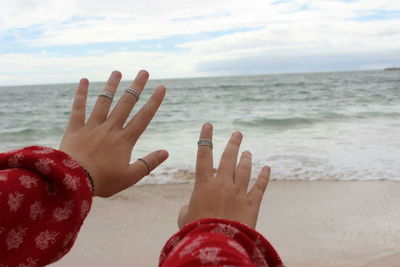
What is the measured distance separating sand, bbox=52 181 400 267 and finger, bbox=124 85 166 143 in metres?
1.78

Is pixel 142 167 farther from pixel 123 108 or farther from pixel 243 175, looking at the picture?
pixel 243 175

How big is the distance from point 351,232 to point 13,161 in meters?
2.90

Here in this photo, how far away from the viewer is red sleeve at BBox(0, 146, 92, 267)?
0.74 metres

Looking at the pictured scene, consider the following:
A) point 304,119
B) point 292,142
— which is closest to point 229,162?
point 292,142

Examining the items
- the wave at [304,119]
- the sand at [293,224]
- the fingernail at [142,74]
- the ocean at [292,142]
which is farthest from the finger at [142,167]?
the wave at [304,119]

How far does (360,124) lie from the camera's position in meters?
8.93

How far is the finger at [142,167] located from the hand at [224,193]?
6.3 inches

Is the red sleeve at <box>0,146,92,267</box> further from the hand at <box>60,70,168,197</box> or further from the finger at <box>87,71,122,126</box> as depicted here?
the finger at <box>87,71,122,126</box>

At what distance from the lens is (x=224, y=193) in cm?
100

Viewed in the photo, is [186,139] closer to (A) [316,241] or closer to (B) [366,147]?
(B) [366,147]

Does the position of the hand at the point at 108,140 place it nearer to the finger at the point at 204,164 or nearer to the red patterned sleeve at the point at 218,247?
the finger at the point at 204,164

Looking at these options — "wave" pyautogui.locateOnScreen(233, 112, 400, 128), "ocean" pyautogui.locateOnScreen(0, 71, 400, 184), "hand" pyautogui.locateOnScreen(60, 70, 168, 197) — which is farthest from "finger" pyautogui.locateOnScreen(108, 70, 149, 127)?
"wave" pyautogui.locateOnScreen(233, 112, 400, 128)

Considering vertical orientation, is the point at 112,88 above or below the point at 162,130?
above

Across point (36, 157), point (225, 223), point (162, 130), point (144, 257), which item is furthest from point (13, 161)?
point (162, 130)
